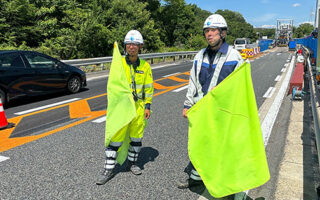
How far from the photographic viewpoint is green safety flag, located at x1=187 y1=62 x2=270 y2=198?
8.02 feet

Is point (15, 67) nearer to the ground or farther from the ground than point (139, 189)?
farther from the ground

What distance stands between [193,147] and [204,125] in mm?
268

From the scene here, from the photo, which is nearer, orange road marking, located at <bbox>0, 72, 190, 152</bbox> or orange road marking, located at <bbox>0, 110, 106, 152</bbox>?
orange road marking, located at <bbox>0, 110, 106, 152</bbox>

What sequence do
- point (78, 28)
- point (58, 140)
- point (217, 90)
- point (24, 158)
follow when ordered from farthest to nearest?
point (78, 28) → point (58, 140) → point (24, 158) → point (217, 90)

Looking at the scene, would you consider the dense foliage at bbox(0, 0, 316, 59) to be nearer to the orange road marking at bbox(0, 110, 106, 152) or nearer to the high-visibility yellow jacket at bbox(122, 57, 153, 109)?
the orange road marking at bbox(0, 110, 106, 152)

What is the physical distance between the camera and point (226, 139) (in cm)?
250

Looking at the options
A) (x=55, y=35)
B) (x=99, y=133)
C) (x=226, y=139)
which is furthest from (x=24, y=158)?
(x=55, y=35)

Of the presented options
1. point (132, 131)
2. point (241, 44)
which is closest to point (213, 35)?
point (132, 131)

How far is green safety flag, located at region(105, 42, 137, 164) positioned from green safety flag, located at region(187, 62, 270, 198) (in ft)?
2.75

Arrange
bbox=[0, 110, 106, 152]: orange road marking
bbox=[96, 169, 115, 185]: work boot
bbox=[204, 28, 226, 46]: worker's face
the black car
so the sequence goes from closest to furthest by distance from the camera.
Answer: bbox=[204, 28, 226, 46]: worker's face, bbox=[96, 169, 115, 185]: work boot, bbox=[0, 110, 106, 152]: orange road marking, the black car

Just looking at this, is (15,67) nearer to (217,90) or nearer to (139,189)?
(139,189)

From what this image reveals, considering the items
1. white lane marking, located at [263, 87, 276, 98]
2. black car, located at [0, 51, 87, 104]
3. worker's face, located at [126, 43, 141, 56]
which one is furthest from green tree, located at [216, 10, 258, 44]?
worker's face, located at [126, 43, 141, 56]

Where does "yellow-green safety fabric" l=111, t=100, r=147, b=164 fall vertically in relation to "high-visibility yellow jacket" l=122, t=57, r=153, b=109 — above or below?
below

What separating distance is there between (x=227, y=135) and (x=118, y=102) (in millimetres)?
1363
